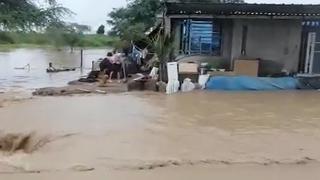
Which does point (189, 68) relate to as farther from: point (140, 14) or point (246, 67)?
point (140, 14)

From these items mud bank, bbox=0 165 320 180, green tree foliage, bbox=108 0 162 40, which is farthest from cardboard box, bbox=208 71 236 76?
green tree foliage, bbox=108 0 162 40

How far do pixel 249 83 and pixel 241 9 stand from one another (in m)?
2.51

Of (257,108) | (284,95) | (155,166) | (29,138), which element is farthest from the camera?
(284,95)

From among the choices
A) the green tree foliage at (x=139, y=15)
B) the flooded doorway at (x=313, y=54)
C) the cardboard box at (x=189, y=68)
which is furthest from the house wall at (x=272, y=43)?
the green tree foliage at (x=139, y=15)

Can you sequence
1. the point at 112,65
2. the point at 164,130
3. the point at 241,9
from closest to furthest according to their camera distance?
the point at 164,130 → the point at 241,9 → the point at 112,65

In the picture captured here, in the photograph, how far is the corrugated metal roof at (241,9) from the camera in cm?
1658

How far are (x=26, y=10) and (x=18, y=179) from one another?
17.9 metres

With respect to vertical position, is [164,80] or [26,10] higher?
[26,10]

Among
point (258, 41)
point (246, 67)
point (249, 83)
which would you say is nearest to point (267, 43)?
point (258, 41)

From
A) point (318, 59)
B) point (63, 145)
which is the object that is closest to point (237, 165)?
point (63, 145)

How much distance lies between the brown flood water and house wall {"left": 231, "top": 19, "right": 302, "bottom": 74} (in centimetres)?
234

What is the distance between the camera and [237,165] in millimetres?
7680

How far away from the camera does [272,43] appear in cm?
1758

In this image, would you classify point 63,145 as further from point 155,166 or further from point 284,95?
point 284,95
